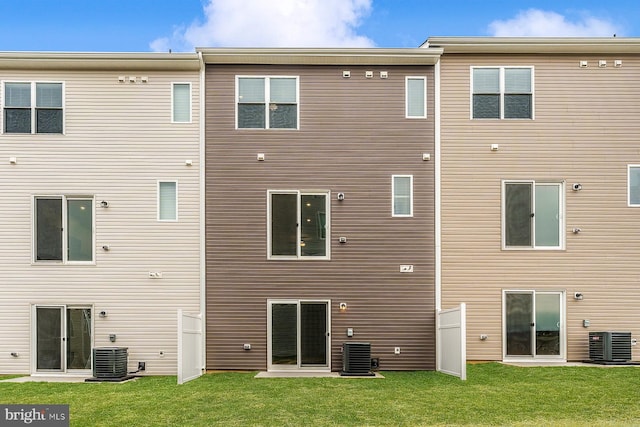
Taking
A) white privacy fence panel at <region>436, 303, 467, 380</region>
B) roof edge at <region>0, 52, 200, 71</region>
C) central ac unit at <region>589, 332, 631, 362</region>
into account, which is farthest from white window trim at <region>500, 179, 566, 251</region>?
roof edge at <region>0, 52, 200, 71</region>

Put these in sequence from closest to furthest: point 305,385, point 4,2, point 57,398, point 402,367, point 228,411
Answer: point 228,411, point 57,398, point 305,385, point 402,367, point 4,2

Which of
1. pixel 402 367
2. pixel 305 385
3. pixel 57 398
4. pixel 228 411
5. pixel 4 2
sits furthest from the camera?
pixel 4 2

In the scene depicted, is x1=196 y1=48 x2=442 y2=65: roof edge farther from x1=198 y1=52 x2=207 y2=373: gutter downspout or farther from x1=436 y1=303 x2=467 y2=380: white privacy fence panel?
x1=436 y1=303 x2=467 y2=380: white privacy fence panel

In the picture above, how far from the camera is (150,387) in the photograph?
971 cm

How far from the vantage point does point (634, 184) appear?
39.6ft

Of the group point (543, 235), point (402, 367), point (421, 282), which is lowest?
point (402, 367)

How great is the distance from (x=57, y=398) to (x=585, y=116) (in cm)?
1212

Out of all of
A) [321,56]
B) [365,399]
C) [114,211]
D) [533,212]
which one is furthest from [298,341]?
[321,56]

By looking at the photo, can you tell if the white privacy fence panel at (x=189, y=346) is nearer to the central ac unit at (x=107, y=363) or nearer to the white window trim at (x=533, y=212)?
the central ac unit at (x=107, y=363)

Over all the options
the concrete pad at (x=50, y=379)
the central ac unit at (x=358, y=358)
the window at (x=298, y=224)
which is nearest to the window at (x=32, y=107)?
the window at (x=298, y=224)

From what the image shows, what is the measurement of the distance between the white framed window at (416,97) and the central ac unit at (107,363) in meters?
A: 8.02

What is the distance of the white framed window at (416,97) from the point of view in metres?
11.9

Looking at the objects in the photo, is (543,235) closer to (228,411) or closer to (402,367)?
(402,367)

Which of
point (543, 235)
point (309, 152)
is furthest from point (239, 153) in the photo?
point (543, 235)
